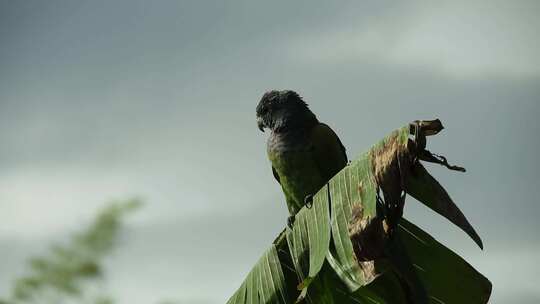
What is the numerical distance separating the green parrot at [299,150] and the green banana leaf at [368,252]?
1.42 metres

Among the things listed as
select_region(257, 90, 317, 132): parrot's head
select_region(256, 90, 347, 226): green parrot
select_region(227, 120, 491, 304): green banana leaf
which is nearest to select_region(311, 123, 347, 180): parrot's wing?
select_region(256, 90, 347, 226): green parrot

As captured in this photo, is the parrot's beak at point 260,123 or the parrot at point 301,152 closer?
the parrot at point 301,152

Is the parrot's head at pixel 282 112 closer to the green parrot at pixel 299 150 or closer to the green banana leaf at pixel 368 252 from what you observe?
the green parrot at pixel 299 150

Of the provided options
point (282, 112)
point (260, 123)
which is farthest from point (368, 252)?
point (260, 123)

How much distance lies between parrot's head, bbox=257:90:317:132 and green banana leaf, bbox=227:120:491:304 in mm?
1836

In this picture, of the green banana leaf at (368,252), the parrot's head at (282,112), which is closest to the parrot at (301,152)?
the parrot's head at (282,112)

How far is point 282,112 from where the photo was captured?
618 cm

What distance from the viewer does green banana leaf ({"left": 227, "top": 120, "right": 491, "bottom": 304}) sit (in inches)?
121

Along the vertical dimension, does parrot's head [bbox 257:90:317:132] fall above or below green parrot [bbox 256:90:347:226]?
above

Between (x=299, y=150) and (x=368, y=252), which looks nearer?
(x=368, y=252)

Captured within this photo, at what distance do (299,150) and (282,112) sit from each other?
1.78ft

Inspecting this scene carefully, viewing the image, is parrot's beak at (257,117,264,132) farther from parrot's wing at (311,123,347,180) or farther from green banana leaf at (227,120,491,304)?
green banana leaf at (227,120,491,304)

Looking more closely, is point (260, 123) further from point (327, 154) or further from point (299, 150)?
point (327, 154)

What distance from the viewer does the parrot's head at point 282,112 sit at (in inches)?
239
